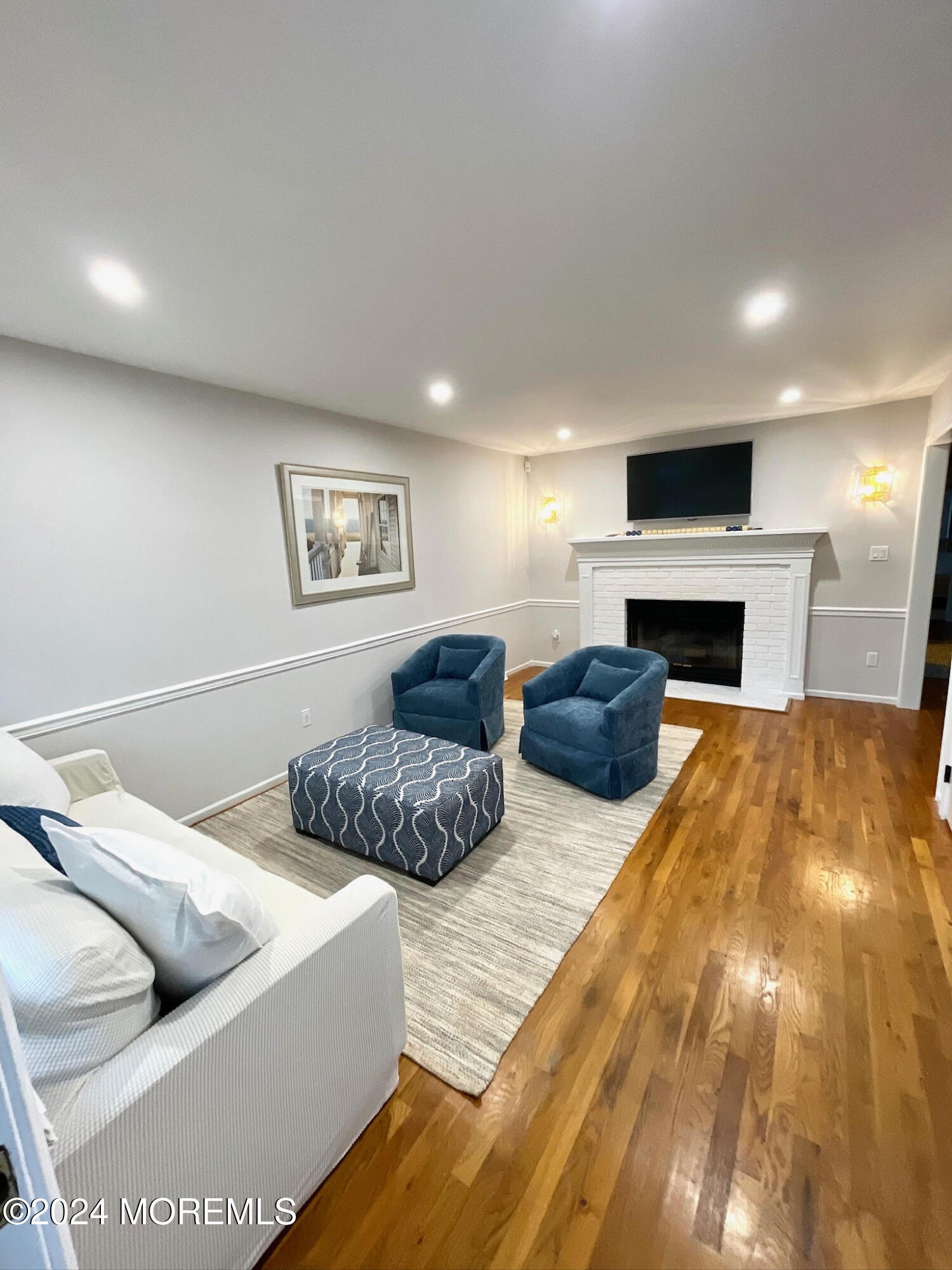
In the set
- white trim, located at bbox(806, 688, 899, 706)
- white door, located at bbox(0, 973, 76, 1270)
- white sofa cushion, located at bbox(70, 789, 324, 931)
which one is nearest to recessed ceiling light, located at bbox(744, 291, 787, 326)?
white sofa cushion, located at bbox(70, 789, 324, 931)

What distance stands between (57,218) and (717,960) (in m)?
3.09

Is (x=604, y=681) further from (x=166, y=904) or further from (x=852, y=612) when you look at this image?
(x=166, y=904)

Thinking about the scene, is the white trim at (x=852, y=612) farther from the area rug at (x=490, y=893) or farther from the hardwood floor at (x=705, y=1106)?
the hardwood floor at (x=705, y=1106)

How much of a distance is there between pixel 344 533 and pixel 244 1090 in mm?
3041

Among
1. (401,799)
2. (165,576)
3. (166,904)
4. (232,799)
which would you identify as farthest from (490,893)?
(165,576)

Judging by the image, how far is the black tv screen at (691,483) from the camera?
4.41 m

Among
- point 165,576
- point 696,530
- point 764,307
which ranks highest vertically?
point 764,307

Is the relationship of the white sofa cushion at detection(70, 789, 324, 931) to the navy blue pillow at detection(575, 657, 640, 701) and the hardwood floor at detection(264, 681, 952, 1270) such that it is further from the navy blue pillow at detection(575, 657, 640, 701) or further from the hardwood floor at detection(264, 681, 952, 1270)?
the navy blue pillow at detection(575, 657, 640, 701)

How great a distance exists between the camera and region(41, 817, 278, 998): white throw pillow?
3.35 feet

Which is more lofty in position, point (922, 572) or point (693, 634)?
point (922, 572)

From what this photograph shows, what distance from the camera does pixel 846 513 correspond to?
4129 mm

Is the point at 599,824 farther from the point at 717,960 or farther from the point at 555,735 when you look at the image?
the point at 717,960

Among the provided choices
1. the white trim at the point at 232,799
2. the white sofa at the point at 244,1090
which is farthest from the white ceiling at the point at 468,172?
the white trim at the point at 232,799

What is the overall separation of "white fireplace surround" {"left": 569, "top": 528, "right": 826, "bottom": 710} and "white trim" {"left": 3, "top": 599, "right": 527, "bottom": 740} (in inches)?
84.3
